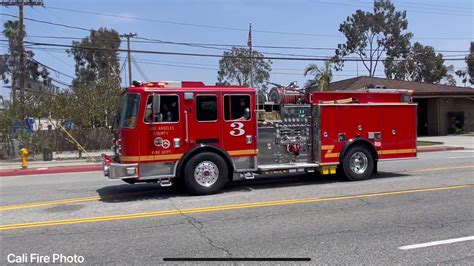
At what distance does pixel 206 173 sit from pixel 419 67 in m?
68.8

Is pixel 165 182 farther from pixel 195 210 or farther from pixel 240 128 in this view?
pixel 240 128

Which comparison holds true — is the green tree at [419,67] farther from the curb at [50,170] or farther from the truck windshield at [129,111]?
the truck windshield at [129,111]

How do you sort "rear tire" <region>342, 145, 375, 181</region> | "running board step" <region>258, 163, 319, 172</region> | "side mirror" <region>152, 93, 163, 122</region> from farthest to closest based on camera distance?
"rear tire" <region>342, 145, 375, 181</region> < "running board step" <region>258, 163, 319, 172</region> < "side mirror" <region>152, 93, 163, 122</region>

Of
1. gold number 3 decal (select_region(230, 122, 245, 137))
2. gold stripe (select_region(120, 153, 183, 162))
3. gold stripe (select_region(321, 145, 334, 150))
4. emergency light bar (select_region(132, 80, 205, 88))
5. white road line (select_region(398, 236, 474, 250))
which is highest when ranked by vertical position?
emergency light bar (select_region(132, 80, 205, 88))

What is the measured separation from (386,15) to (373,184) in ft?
185

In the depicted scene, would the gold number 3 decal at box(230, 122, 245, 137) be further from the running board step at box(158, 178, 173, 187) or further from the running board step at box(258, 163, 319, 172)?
the running board step at box(158, 178, 173, 187)

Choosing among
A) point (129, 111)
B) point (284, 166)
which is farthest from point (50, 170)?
point (284, 166)

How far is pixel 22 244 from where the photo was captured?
6.73 m

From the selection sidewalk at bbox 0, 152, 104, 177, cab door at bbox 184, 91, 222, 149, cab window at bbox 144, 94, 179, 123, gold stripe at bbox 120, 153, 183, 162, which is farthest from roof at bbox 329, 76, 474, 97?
gold stripe at bbox 120, 153, 183, 162

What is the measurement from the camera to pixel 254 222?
7746 millimetres

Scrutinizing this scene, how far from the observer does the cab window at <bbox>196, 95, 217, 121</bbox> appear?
10.4 metres

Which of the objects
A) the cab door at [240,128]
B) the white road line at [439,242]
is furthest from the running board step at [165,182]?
the white road line at [439,242]

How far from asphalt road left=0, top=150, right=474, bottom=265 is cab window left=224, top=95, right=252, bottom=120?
5.25 feet

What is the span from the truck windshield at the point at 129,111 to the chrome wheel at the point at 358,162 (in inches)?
208
